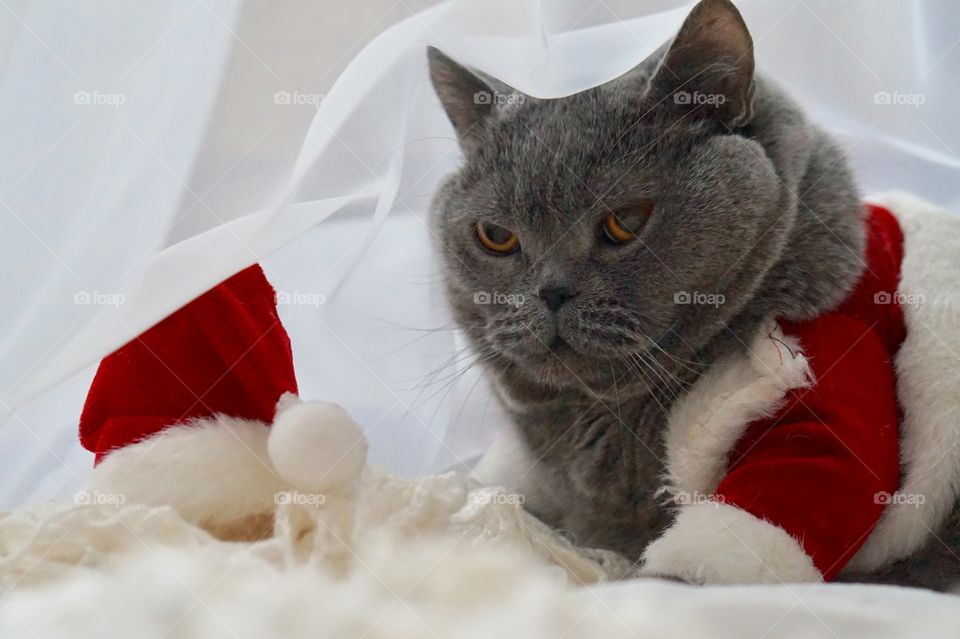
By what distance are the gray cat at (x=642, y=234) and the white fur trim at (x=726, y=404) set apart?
3 cm

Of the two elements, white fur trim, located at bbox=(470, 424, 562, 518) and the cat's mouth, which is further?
white fur trim, located at bbox=(470, 424, 562, 518)

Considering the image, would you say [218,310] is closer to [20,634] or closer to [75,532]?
[75,532]

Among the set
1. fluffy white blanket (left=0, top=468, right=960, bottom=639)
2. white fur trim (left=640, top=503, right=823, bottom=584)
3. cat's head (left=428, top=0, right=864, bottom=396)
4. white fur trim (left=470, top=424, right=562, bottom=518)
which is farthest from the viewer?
white fur trim (left=470, top=424, right=562, bottom=518)

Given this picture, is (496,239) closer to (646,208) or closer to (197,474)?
(646,208)

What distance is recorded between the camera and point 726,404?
0.89 m

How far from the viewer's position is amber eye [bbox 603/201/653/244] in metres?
0.91

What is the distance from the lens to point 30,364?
2.73 ft

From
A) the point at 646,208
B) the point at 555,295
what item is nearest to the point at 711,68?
the point at 646,208

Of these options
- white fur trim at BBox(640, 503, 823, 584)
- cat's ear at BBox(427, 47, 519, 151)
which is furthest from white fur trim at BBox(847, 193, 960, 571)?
cat's ear at BBox(427, 47, 519, 151)

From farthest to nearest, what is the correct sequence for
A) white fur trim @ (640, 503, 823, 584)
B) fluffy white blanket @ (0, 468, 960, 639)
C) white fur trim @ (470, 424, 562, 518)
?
white fur trim @ (470, 424, 562, 518) → white fur trim @ (640, 503, 823, 584) → fluffy white blanket @ (0, 468, 960, 639)

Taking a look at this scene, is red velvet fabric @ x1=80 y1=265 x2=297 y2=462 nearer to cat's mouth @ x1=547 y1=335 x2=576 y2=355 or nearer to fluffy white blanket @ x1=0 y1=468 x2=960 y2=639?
fluffy white blanket @ x1=0 y1=468 x2=960 y2=639

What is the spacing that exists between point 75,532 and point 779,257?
0.72m

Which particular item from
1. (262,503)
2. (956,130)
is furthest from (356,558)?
(956,130)

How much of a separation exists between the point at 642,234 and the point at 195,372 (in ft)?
1.56
